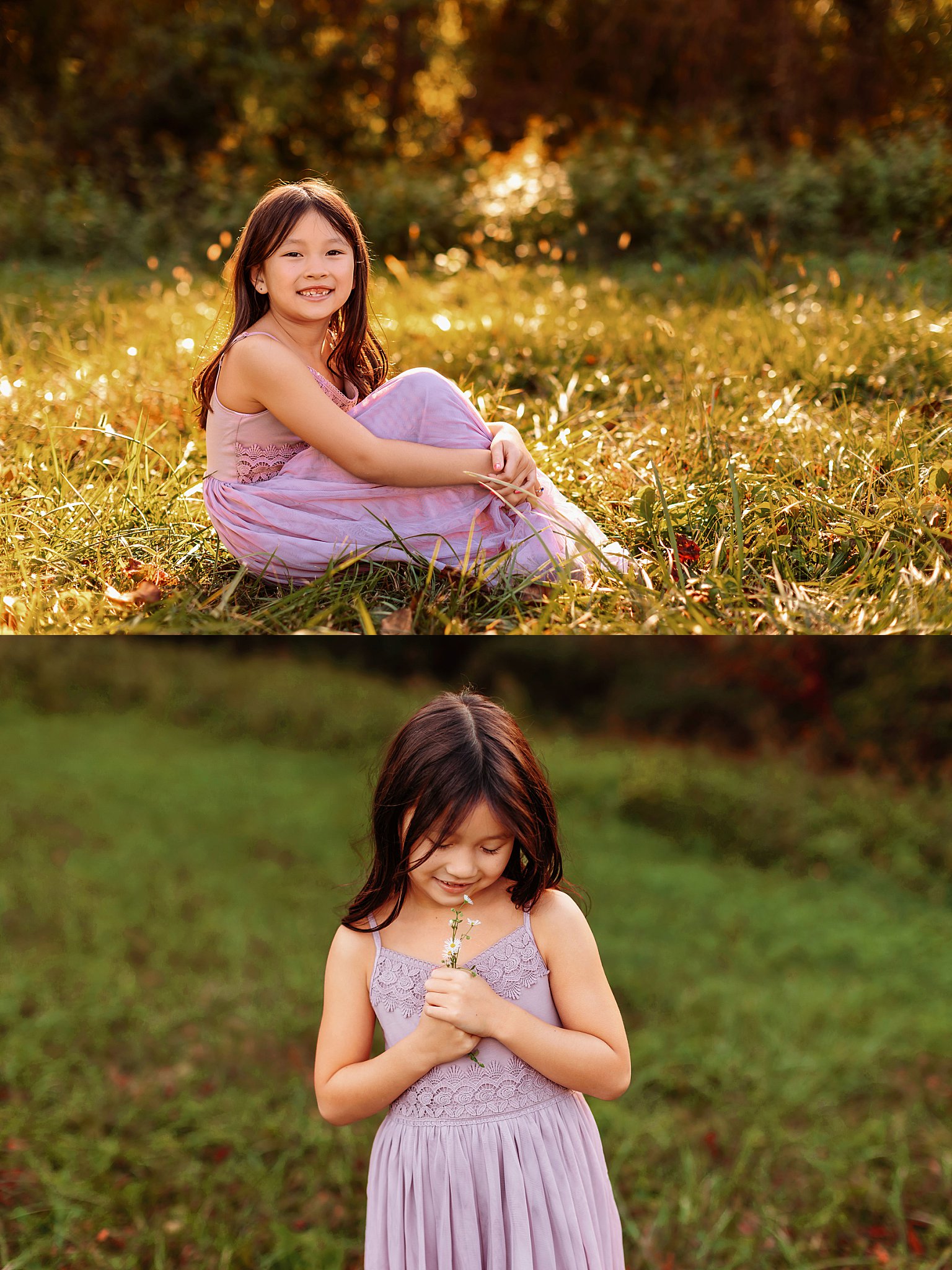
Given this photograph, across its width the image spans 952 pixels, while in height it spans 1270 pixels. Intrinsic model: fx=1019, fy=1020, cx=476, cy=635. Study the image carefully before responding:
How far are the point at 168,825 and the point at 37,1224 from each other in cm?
282

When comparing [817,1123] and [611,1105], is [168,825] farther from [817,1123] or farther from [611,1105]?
[817,1123]

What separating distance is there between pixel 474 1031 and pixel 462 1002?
55 millimetres

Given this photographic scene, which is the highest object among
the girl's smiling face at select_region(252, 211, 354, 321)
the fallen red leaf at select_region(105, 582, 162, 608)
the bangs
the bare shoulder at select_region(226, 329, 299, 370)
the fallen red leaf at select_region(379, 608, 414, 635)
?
the girl's smiling face at select_region(252, 211, 354, 321)

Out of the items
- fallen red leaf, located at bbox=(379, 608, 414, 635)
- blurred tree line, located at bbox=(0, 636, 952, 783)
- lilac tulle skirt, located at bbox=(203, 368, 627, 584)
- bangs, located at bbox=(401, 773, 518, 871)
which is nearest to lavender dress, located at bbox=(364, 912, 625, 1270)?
bangs, located at bbox=(401, 773, 518, 871)

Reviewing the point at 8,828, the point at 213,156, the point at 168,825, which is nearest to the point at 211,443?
the point at 168,825

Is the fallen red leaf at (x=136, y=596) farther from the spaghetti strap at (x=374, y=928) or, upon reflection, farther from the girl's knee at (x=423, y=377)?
the spaghetti strap at (x=374, y=928)

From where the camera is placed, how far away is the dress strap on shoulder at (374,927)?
1861 millimetres

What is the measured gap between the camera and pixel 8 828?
20.5 ft

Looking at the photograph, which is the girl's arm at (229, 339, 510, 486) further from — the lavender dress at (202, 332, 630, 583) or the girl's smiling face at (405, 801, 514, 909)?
the girl's smiling face at (405, 801, 514, 909)

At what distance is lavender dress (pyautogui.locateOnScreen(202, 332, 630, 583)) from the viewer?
244 centimetres

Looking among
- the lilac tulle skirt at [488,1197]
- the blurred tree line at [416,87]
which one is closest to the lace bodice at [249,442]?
the lilac tulle skirt at [488,1197]

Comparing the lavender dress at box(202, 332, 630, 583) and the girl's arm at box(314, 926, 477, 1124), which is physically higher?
the lavender dress at box(202, 332, 630, 583)

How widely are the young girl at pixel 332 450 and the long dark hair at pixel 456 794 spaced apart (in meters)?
0.64

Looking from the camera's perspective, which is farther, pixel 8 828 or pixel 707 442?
pixel 8 828
